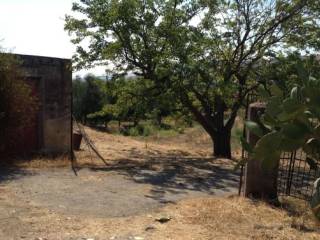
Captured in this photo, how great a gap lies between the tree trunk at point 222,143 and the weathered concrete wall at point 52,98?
16.2 ft

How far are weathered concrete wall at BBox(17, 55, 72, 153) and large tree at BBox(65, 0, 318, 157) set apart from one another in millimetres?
737

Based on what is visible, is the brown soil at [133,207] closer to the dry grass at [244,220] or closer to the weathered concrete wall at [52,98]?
the dry grass at [244,220]

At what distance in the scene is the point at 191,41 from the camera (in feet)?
44.8

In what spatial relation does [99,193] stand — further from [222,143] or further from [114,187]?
[222,143]

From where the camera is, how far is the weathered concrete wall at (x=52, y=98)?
512 inches

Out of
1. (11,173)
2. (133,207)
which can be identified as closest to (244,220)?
(133,207)

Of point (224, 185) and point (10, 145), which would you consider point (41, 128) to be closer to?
point (10, 145)

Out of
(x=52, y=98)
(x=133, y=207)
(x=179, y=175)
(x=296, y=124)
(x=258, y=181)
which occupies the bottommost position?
(x=179, y=175)

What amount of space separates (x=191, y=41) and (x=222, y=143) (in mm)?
3899

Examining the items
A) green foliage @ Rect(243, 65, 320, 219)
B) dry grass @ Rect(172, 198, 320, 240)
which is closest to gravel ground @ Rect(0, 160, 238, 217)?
dry grass @ Rect(172, 198, 320, 240)

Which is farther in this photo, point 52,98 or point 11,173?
point 52,98

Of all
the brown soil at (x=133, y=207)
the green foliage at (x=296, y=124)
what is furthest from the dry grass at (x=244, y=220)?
the green foliage at (x=296, y=124)

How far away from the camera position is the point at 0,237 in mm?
5824

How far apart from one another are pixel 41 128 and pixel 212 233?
820 cm
